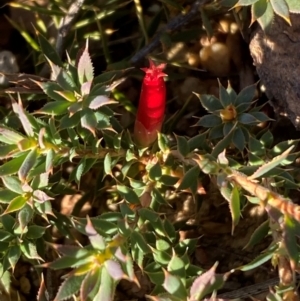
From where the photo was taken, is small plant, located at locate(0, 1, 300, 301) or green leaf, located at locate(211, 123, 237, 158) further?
green leaf, located at locate(211, 123, 237, 158)

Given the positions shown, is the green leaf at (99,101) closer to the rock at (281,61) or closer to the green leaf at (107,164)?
the green leaf at (107,164)

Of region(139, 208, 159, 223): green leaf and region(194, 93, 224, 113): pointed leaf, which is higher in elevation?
region(194, 93, 224, 113): pointed leaf

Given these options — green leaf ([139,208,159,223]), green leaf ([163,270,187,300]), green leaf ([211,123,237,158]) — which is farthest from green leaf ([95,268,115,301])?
green leaf ([211,123,237,158])

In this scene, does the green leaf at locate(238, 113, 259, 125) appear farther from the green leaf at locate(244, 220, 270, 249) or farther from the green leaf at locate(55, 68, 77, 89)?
the green leaf at locate(55, 68, 77, 89)

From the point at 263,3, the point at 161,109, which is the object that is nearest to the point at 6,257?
the point at 161,109

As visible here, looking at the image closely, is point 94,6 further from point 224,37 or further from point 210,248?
point 210,248

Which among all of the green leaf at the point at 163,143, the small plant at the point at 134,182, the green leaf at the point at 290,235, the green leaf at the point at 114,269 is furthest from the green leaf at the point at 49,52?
the green leaf at the point at 290,235

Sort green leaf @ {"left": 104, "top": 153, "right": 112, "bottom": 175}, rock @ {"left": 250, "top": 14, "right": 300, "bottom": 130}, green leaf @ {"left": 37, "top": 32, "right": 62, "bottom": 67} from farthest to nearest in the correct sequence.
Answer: green leaf @ {"left": 37, "top": 32, "right": 62, "bottom": 67}, rock @ {"left": 250, "top": 14, "right": 300, "bottom": 130}, green leaf @ {"left": 104, "top": 153, "right": 112, "bottom": 175}

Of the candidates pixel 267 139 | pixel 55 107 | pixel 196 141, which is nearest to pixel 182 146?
pixel 196 141

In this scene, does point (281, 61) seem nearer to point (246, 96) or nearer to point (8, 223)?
point (246, 96)
